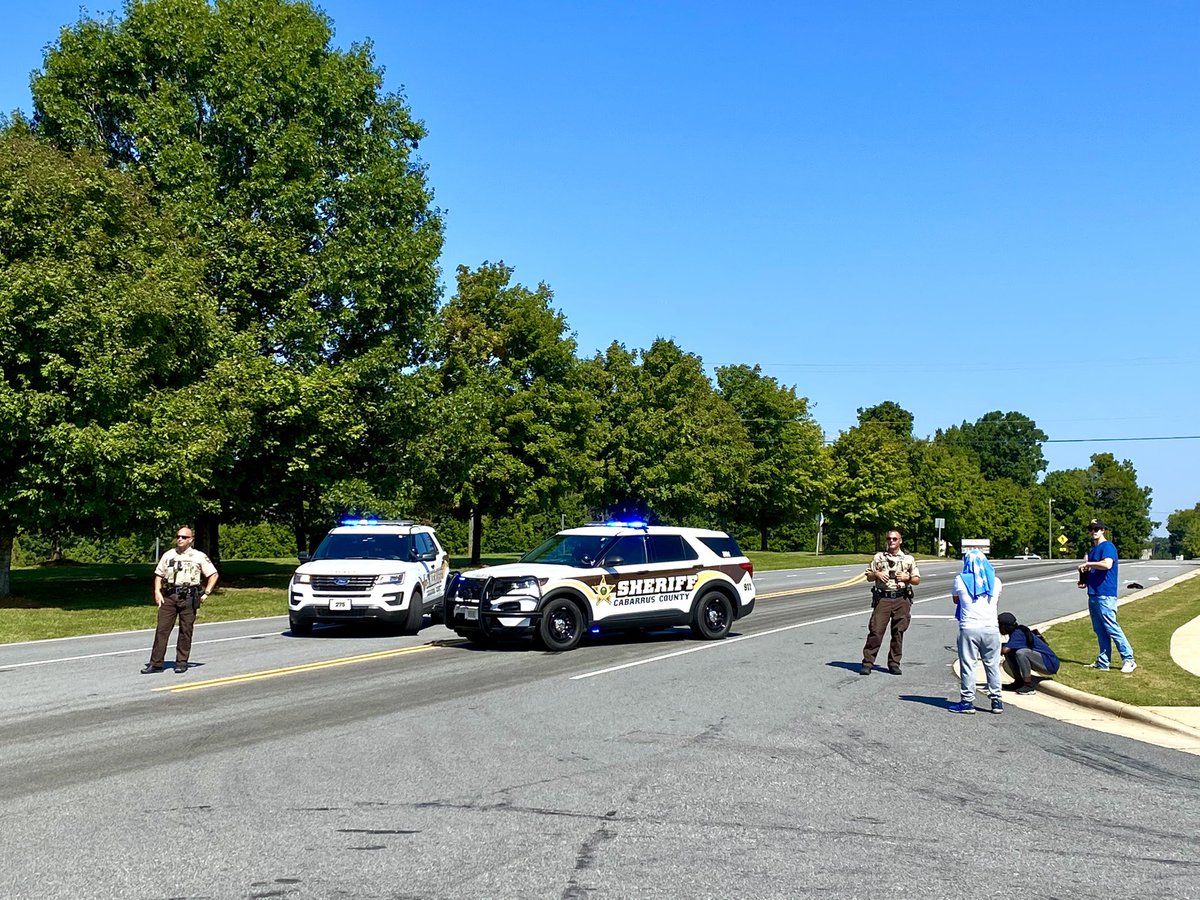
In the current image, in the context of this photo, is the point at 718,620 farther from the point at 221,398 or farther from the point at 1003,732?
the point at 221,398

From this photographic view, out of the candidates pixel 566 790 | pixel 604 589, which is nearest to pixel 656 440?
pixel 604 589

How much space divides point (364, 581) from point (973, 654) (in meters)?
10.3

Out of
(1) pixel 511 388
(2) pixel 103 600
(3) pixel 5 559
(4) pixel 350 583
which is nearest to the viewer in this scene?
(4) pixel 350 583

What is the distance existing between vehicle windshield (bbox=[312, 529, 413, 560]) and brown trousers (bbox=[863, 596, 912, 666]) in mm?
8674

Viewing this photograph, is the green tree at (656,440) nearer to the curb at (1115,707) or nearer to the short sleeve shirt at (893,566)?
the short sleeve shirt at (893,566)

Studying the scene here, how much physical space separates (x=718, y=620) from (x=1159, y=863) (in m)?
12.3

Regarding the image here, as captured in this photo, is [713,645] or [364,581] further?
[364,581]

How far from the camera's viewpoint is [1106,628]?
13578 mm

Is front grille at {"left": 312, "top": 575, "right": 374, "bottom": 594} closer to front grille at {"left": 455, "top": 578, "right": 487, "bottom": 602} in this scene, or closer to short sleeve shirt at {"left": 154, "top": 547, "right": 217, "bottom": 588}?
front grille at {"left": 455, "top": 578, "right": 487, "bottom": 602}

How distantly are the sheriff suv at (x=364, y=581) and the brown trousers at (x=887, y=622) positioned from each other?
7921mm

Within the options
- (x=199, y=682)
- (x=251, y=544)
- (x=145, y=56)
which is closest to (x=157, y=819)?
(x=199, y=682)

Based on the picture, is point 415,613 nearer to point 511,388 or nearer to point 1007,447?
point 511,388

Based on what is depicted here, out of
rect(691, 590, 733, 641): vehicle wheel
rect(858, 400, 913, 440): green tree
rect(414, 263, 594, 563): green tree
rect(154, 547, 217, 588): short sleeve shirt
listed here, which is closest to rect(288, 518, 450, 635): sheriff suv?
rect(154, 547, 217, 588): short sleeve shirt

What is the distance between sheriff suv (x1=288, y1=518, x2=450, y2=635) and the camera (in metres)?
18.2
